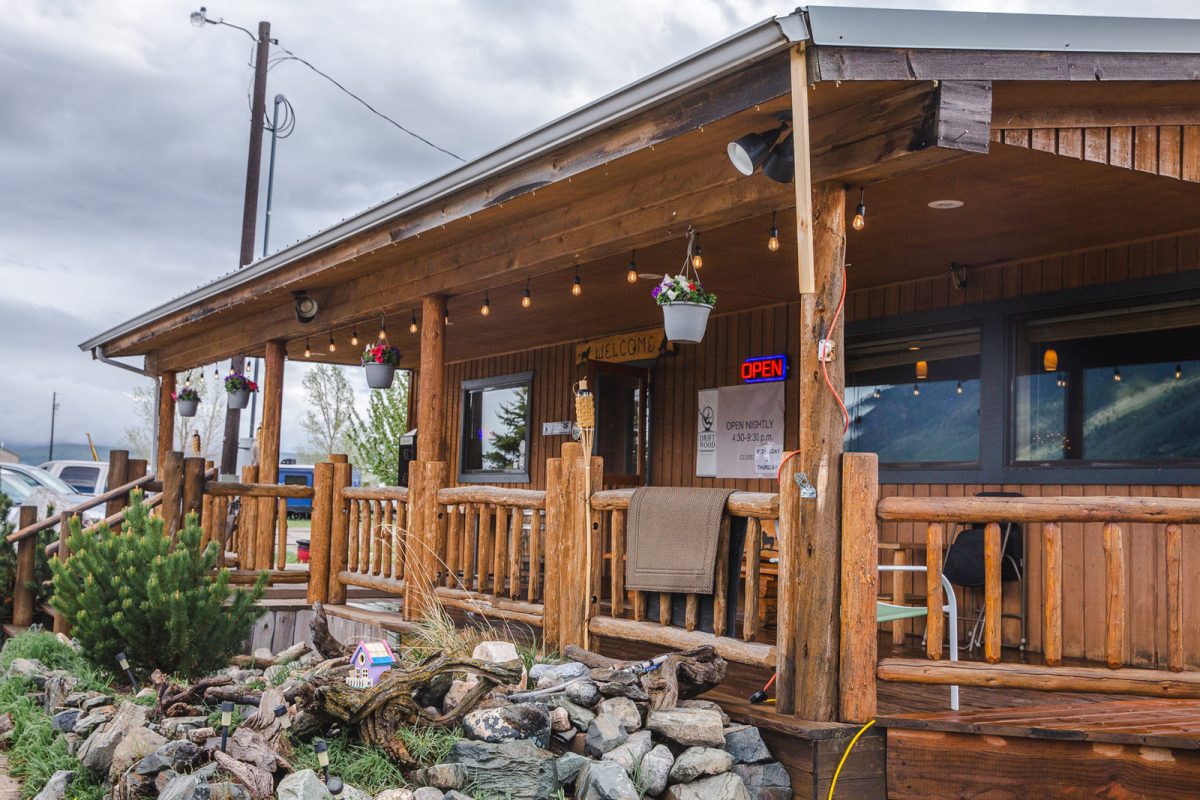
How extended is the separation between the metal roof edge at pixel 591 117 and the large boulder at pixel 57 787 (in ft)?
11.5

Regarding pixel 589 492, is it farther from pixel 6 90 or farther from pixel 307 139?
pixel 307 139

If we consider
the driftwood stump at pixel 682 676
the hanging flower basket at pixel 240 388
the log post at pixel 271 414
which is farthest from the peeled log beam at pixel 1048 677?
the hanging flower basket at pixel 240 388

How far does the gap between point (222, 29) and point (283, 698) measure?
1596 cm

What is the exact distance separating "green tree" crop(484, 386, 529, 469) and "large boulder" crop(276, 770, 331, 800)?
7.13 m

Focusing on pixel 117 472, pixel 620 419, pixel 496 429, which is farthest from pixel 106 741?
pixel 496 429

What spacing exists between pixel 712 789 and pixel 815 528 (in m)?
1.07

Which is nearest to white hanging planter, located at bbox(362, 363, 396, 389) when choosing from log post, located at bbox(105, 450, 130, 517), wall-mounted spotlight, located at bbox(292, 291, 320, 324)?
wall-mounted spotlight, located at bbox(292, 291, 320, 324)

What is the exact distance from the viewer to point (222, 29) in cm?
1750

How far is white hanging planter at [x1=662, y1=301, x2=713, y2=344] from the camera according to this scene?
5.09 metres

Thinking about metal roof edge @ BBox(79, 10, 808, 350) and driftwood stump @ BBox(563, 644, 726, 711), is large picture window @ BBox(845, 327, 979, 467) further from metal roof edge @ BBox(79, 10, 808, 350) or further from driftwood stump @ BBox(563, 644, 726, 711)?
metal roof edge @ BBox(79, 10, 808, 350)

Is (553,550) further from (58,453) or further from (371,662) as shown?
(58,453)

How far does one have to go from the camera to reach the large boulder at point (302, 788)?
346 centimetres

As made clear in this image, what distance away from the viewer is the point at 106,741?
440 centimetres

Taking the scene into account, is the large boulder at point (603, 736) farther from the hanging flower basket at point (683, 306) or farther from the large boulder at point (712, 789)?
the hanging flower basket at point (683, 306)
